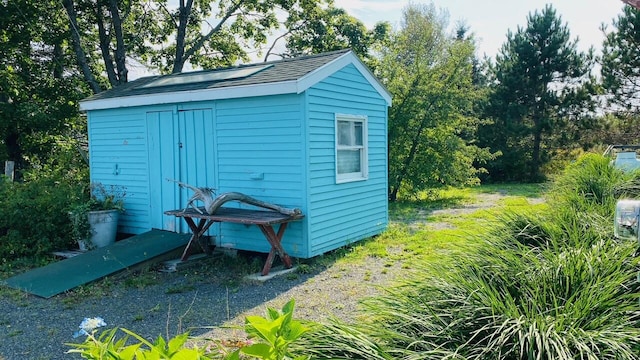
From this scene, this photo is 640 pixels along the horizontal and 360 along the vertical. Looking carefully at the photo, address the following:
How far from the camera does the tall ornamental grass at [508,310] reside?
1949mm

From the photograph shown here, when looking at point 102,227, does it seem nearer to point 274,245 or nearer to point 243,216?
point 243,216

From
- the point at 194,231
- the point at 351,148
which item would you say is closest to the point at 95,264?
the point at 194,231

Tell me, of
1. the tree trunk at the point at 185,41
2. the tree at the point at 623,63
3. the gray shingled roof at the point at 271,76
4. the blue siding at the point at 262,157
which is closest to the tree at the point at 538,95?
the tree at the point at 623,63

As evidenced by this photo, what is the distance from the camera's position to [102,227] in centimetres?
735

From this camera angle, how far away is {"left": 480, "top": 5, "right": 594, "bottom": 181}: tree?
19.2 meters

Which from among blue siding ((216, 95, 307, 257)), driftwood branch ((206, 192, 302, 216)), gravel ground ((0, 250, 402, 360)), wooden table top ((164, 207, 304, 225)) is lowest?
gravel ground ((0, 250, 402, 360))

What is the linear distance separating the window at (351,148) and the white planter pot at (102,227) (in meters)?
3.65

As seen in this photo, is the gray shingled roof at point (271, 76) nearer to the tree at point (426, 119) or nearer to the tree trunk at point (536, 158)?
the tree at point (426, 119)

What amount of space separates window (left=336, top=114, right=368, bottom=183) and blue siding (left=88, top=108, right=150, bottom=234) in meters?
3.13

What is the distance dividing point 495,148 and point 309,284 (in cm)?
1700

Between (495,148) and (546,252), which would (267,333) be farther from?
(495,148)

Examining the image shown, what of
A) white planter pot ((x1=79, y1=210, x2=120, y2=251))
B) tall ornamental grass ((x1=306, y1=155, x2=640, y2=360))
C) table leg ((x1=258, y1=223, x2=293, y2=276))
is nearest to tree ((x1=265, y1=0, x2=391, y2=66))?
white planter pot ((x1=79, y1=210, x2=120, y2=251))

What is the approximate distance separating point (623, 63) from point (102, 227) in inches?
734

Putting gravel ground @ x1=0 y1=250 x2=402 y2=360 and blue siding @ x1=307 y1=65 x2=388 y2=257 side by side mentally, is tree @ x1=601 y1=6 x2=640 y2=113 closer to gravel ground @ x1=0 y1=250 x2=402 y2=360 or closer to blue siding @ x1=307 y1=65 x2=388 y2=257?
blue siding @ x1=307 y1=65 x2=388 y2=257
